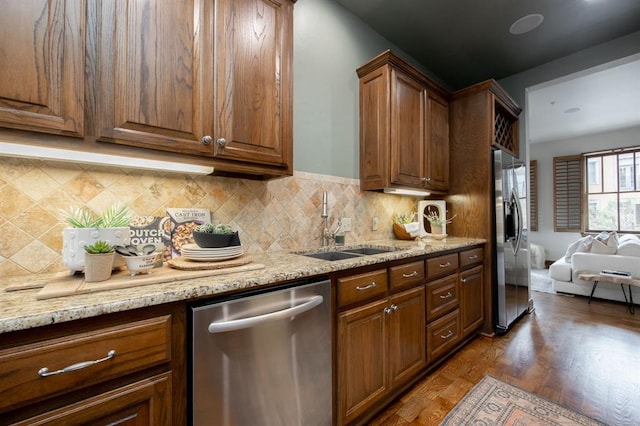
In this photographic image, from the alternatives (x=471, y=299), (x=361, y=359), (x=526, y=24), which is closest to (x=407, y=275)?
(x=361, y=359)

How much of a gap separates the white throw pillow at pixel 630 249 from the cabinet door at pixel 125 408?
518 cm

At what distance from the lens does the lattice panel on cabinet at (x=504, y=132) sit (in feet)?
9.79

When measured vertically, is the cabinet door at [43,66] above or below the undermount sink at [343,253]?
above

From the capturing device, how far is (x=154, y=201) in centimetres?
139

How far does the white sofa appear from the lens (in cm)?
348

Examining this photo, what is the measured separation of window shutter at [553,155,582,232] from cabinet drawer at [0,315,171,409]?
838cm

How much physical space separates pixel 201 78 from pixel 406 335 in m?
1.84

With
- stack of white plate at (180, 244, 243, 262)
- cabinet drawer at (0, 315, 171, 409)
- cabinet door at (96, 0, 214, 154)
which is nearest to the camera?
cabinet drawer at (0, 315, 171, 409)

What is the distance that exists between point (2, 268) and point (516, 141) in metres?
4.44

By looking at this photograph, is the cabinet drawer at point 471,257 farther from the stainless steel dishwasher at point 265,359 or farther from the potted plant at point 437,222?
the stainless steel dishwasher at point 265,359

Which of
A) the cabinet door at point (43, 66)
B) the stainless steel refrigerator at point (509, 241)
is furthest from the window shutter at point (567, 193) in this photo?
the cabinet door at point (43, 66)

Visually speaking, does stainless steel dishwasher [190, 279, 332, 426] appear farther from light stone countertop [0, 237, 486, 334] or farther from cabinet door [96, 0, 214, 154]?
cabinet door [96, 0, 214, 154]

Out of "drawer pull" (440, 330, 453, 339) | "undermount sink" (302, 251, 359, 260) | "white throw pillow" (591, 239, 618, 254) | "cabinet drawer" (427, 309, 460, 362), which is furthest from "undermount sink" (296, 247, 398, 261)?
"white throw pillow" (591, 239, 618, 254)

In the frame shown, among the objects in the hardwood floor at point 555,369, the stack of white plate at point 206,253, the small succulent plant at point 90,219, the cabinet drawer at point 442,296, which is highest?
the small succulent plant at point 90,219
